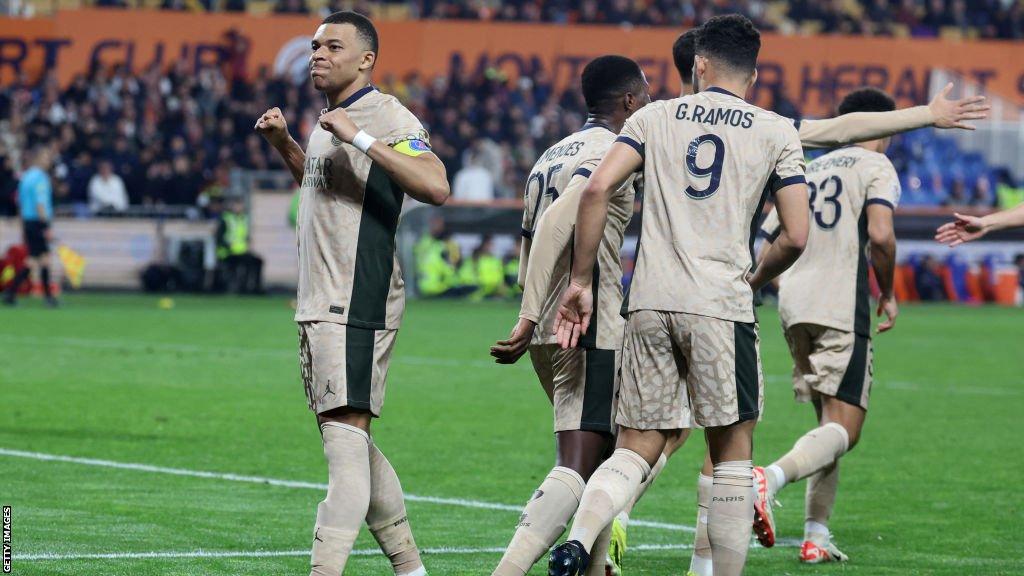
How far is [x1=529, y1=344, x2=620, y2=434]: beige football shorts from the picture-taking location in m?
5.66

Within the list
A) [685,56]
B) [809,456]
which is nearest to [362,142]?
[685,56]

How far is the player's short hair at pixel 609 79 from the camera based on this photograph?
5.91m

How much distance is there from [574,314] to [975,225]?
6.43ft

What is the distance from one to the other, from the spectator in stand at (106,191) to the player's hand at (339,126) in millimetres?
23768

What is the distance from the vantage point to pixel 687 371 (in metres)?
5.27

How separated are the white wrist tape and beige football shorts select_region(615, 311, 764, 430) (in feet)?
3.42

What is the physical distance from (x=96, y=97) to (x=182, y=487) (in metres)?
23.7

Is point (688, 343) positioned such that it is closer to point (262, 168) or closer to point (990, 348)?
point (990, 348)

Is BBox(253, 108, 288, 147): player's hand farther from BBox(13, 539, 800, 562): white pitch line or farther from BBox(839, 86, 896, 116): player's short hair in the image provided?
BBox(839, 86, 896, 116): player's short hair

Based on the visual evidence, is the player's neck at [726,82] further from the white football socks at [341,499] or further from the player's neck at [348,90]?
the white football socks at [341,499]

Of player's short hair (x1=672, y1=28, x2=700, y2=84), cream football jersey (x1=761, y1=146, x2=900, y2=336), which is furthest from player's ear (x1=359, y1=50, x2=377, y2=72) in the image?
cream football jersey (x1=761, y1=146, x2=900, y2=336)

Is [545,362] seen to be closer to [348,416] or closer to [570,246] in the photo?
[570,246]

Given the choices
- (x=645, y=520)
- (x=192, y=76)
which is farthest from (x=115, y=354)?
(x=192, y=76)

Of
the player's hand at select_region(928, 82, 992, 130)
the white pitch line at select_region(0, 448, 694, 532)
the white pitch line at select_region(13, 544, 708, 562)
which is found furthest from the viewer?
the white pitch line at select_region(0, 448, 694, 532)
